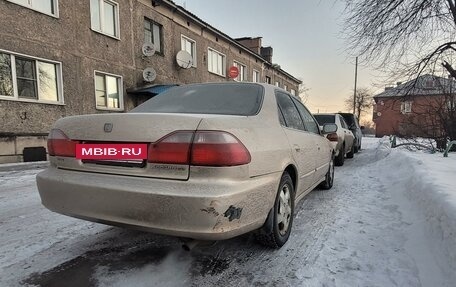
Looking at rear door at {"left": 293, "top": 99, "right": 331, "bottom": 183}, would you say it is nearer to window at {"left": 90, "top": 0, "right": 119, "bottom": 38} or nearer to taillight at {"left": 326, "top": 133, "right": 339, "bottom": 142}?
taillight at {"left": 326, "top": 133, "right": 339, "bottom": 142}

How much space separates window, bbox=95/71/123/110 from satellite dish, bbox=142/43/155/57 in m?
1.59

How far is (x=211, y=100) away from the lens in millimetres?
3018

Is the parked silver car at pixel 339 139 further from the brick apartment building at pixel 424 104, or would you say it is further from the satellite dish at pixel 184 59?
the satellite dish at pixel 184 59

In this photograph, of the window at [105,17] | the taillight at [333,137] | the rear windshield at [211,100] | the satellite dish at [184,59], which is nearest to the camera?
the rear windshield at [211,100]

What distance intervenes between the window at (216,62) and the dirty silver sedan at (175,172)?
50.9ft

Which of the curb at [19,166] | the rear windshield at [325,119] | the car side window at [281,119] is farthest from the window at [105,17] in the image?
the car side window at [281,119]

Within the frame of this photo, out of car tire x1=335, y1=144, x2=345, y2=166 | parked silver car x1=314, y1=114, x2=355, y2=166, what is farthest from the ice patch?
car tire x1=335, y1=144, x2=345, y2=166

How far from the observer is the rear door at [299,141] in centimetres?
309

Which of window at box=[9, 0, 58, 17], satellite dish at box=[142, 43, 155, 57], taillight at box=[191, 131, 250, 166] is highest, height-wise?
window at box=[9, 0, 58, 17]

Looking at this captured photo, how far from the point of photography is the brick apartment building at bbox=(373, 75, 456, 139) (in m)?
9.88

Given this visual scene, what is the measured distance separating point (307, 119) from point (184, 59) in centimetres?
1157

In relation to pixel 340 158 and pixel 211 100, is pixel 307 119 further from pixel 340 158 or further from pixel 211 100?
pixel 340 158

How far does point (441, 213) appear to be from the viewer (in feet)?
9.61

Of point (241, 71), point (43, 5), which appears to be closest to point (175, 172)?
point (43, 5)
